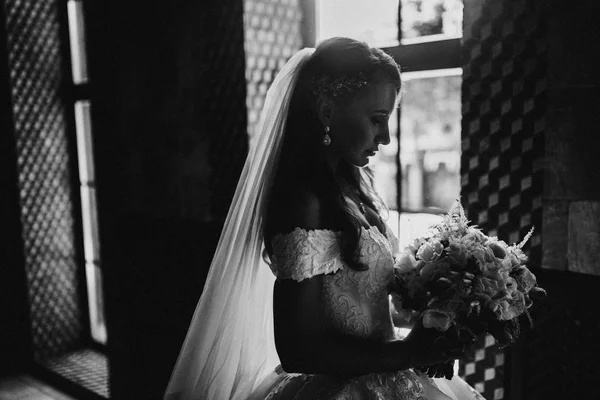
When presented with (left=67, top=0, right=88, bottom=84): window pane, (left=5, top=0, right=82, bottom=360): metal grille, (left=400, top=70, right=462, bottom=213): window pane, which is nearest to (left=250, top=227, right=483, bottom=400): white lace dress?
(left=400, top=70, right=462, bottom=213): window pane

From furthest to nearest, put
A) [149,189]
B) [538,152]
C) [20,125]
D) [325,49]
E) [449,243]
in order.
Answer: [20,125] < [149,189] < [538,152] < [325,49] < [449,243]

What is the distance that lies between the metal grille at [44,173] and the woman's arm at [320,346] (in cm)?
371

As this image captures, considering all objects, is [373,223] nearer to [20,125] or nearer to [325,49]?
[325,49]

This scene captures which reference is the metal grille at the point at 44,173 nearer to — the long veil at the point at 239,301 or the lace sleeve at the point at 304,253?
the long veil at the point at 239,301

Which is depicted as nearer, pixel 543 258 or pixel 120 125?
pixel 543 258

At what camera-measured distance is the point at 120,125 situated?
3.64 m

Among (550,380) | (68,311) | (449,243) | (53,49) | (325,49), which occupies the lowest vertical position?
(68,311)

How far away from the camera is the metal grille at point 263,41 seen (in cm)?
312

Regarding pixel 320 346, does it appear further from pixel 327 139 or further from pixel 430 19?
pixel 430 19

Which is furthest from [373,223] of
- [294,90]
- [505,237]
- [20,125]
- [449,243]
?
[20,125]

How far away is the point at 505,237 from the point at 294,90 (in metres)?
1.09

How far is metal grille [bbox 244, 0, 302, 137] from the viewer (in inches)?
123

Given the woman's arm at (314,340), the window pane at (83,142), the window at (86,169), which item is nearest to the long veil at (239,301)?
the woman's arm at (314,340)

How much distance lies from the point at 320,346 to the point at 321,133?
0.67 metres
